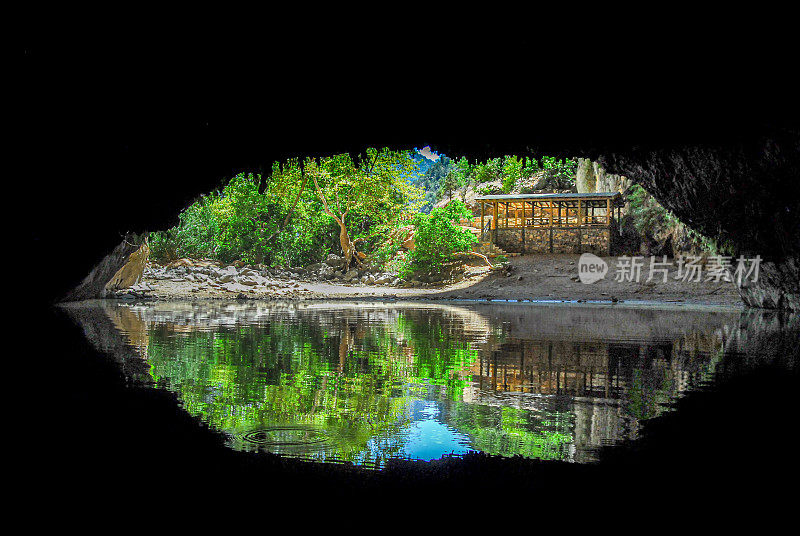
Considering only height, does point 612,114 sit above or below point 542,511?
above

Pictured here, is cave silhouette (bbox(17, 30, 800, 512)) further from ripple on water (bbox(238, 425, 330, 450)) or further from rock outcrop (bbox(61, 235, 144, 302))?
rock outcrop (bbox(61, 235, 144, 302))

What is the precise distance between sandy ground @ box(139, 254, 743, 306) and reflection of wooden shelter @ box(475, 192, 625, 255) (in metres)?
1.82

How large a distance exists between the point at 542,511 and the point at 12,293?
7.34m

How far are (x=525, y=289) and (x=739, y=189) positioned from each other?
15.4 m

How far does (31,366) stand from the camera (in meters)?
6.16

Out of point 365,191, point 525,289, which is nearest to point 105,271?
point 365,191

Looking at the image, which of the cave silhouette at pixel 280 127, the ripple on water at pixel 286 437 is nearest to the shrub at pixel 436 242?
the cave silhouette at pixel 280 127

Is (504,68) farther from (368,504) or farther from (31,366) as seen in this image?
(31,366)

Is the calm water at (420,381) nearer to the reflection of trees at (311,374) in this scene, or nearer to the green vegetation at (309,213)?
the reflection of trees at (311,374)

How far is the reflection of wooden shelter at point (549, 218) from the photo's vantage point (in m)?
29.7

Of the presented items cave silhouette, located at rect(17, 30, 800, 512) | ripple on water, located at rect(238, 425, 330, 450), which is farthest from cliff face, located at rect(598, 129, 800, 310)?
ripple on water, located at rect(238, 425, 330, 450)

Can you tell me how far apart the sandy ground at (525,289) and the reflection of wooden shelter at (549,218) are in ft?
5.98

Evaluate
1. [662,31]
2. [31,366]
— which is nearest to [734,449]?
[662,31]

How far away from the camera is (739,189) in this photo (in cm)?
980
